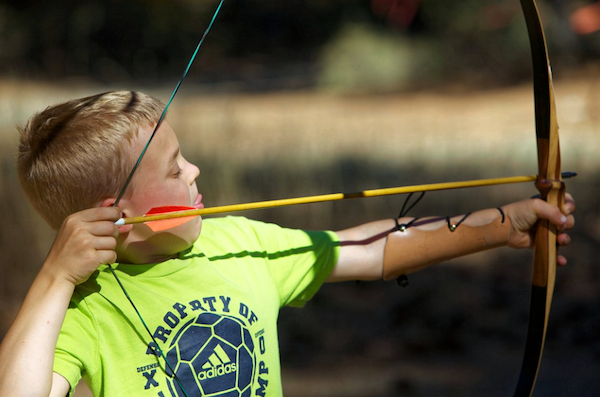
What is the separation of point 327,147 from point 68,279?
374 centimetres

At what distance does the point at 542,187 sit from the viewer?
52.9 inches

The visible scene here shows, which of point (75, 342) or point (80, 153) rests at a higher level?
point (80, 153)

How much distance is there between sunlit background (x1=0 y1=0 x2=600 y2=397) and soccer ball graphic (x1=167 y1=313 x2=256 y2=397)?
1.49 m

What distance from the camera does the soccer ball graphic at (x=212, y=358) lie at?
1.07 meters

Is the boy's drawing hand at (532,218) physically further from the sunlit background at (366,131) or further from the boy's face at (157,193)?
the sunlit background at (366,131)

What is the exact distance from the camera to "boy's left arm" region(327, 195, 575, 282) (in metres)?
1.32

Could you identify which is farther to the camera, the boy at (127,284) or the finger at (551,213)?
the finger at (551,213)

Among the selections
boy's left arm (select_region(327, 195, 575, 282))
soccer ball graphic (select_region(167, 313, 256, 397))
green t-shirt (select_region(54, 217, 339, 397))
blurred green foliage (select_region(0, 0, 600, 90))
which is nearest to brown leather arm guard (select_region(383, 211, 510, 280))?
boy's left arm (select_region(327, 195, 575, 282))

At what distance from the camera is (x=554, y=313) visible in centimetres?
287

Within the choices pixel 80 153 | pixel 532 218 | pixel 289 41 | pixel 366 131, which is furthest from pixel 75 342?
pixel 289 41

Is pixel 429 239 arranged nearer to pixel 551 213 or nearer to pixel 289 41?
pixel 551 213

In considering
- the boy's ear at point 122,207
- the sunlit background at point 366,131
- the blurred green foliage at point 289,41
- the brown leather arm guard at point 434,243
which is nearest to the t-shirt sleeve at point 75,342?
the boy's ear at point 122,207

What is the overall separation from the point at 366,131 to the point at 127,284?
13.8ft

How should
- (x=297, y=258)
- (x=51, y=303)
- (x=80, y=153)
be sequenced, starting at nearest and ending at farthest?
(x=51, y=303) < (x=80, y=153) < (x=297, y=258)
